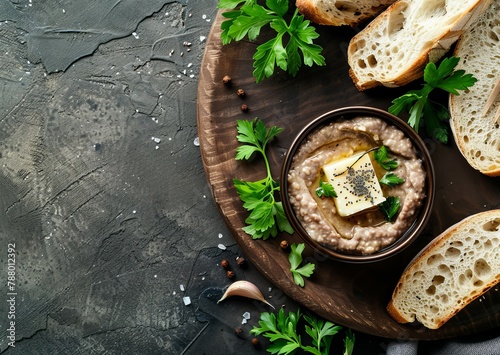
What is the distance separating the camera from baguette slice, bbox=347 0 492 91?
7.69 ft

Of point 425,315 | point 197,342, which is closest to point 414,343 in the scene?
point 425,315

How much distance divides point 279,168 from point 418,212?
26.4 inches

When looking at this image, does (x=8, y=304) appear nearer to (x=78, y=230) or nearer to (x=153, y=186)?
(x=78, y=230)

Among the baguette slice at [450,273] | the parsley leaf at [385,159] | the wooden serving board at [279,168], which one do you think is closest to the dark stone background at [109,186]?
the wooden serving board at [279,168]

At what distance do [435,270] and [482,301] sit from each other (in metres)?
0.31

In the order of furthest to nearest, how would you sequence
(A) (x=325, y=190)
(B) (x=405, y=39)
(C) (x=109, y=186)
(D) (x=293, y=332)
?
(C) (x=109, y=186) < (D) (x=293, y=332) < (B) (x=405, y=39) < (A) (x=325, y=190)

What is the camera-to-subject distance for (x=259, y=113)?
101 inches

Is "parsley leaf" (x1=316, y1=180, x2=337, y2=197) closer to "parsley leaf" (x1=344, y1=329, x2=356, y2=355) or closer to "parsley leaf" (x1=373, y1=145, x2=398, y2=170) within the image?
"parsley leaf" (x1=373, y1=145, x2=398, y2=170)

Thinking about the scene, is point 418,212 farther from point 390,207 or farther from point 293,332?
point 293,332

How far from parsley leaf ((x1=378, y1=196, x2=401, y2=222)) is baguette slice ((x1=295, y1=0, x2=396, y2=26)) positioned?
0.87m

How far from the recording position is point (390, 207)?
2.32m

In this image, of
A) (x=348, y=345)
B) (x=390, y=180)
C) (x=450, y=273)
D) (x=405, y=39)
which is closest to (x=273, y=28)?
(x=405, y=39)

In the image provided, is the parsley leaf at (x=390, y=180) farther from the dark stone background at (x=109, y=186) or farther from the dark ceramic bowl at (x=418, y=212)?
the dark stone background at (x=109, y=186)

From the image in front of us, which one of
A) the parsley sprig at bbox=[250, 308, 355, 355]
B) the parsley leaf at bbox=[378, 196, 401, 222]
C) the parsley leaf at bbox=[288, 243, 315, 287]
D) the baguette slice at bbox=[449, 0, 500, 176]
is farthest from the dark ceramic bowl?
the parsley sprig at bbox=[250, 308, 355, 355]
